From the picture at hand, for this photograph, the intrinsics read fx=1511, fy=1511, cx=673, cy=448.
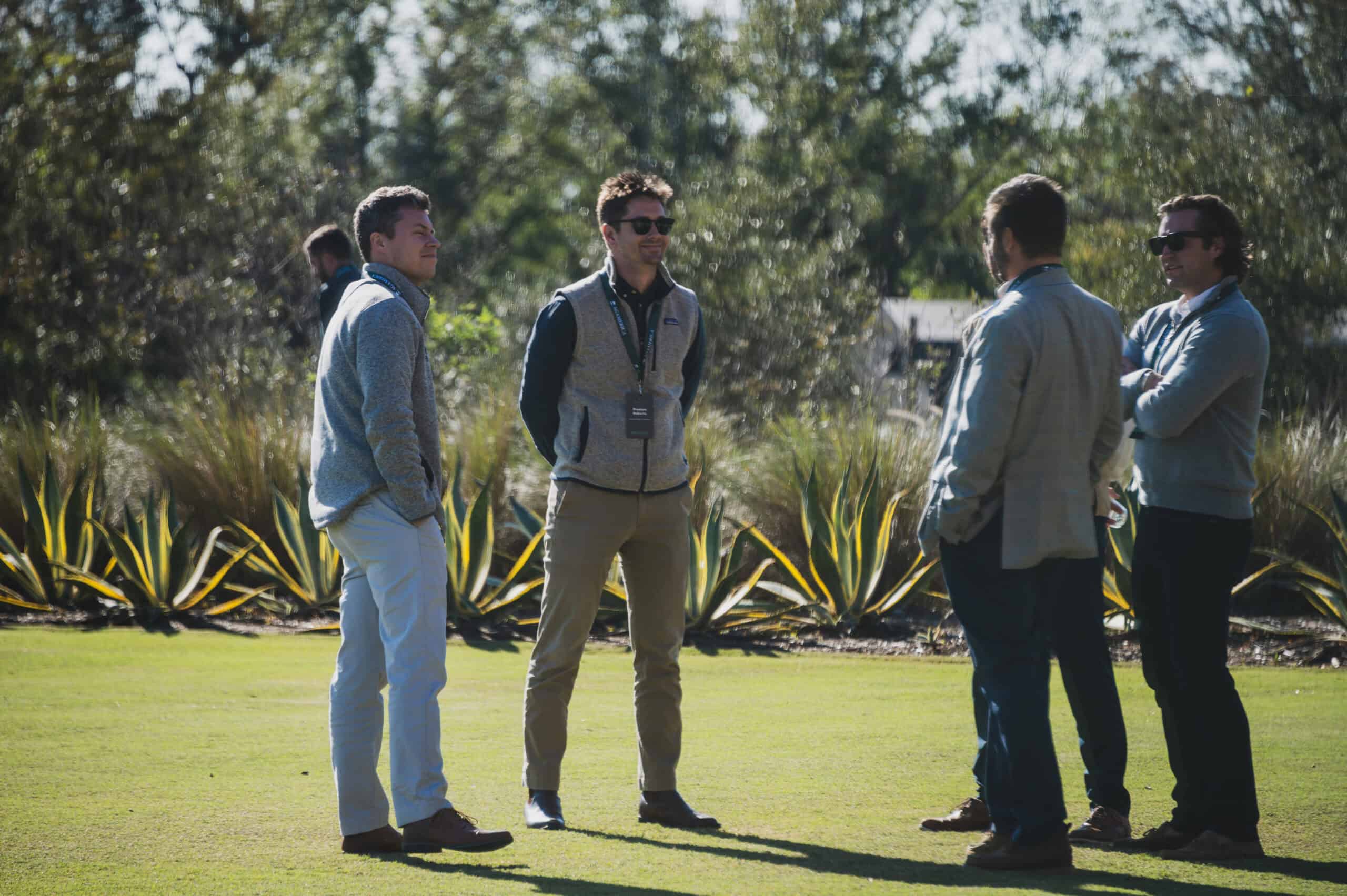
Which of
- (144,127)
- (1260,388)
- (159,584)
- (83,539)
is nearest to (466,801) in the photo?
(1260,388)

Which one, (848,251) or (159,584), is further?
(848,251)

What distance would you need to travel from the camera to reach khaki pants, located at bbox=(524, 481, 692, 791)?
4773 mm

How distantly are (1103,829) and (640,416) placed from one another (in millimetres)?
Answer: 1880

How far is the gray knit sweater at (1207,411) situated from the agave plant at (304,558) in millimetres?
6409

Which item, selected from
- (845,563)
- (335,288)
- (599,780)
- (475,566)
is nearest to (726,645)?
(845,563)

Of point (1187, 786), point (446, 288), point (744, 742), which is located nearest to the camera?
point (1187, 786)

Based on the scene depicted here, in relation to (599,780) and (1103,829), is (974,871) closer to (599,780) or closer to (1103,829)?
(1103,829)

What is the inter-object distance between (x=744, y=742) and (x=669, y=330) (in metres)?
2.03

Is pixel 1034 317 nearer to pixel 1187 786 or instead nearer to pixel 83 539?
pixel 1187 786

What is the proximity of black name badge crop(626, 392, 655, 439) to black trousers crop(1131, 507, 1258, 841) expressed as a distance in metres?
1.57

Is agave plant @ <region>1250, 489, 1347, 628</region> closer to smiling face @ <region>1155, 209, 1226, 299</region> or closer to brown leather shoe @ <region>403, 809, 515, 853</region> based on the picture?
smiling face @ <region>1155, 209, 1226, 299</region>

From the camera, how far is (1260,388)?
451 centimetres

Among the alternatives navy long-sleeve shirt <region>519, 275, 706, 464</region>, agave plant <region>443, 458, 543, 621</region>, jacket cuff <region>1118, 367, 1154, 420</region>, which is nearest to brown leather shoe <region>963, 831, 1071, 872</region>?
jacket cuff <region>1118, 367, 1154, 420</region>

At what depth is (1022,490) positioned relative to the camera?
4.05 metres
